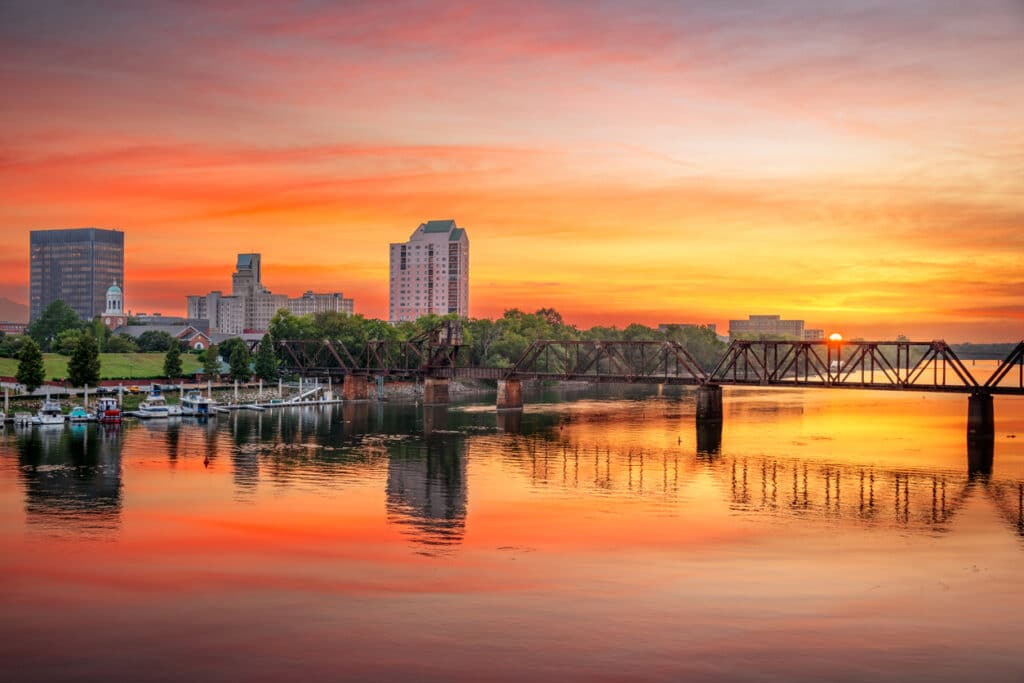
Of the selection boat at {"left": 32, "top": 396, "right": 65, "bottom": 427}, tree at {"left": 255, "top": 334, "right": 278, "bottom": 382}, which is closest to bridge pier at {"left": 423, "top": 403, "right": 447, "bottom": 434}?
tree at {"left": 255, "top": 334, "right": 278, "bottom": 382}

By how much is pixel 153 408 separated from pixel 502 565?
98.8 m

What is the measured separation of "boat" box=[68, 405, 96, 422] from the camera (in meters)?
124

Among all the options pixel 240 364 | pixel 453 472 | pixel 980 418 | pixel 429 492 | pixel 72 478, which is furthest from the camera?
pixel 240 364

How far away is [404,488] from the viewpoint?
3059 inches

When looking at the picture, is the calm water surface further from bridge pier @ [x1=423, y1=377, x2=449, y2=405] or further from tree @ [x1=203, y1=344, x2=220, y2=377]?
tree @ [x1=203, y1=344, x2=220, y2=377]

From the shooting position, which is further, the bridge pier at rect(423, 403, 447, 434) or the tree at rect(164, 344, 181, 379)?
the tree at rect(164, 344, 181, 379)

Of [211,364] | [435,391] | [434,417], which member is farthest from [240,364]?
[434,417]

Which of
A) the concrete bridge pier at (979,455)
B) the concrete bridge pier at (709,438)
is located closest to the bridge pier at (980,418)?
the concrete bridge pier at (979,455)

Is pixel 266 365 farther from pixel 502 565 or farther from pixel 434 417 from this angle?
pixel 502 565

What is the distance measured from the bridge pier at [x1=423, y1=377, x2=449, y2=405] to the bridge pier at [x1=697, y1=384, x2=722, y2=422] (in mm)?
55830

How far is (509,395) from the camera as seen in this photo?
163500mm

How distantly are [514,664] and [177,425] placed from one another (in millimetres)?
100694

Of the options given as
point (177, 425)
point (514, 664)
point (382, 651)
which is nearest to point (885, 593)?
point (514, 664)

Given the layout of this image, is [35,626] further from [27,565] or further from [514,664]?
[514,664]
